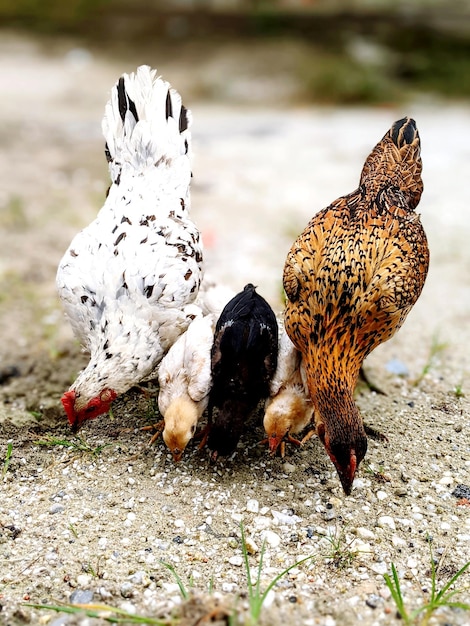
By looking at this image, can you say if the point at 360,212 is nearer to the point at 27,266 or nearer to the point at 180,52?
the point at 27,266

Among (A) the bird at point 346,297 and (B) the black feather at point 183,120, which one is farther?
(B) the black feather at point 183,120

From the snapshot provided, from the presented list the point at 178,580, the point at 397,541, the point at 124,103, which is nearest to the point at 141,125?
the point at 124,103

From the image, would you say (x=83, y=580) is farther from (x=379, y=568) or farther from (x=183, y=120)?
(x=183, y=120)

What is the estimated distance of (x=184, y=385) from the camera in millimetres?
3377

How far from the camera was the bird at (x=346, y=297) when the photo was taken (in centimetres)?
299

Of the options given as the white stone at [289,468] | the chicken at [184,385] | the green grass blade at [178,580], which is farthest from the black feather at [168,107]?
the green grass blade at [178,580]

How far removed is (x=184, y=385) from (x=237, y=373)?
0.29m

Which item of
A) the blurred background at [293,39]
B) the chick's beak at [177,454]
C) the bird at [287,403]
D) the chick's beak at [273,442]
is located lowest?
the chick's beak at [177,454]

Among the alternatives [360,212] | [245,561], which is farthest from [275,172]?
[245,561]

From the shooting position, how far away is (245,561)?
2713mm

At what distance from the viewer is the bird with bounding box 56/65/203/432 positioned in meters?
3.46

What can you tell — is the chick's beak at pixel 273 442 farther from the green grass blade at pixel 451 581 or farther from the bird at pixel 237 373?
the green grass blade at pixel 451 581

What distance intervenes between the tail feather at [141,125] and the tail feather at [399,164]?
1.24 meters

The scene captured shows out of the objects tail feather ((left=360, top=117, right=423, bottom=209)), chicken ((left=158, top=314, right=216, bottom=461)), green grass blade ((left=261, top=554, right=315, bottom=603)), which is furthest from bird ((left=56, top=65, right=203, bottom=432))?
green grass blade ((left=261, top=554, right=315, bottom=603))
